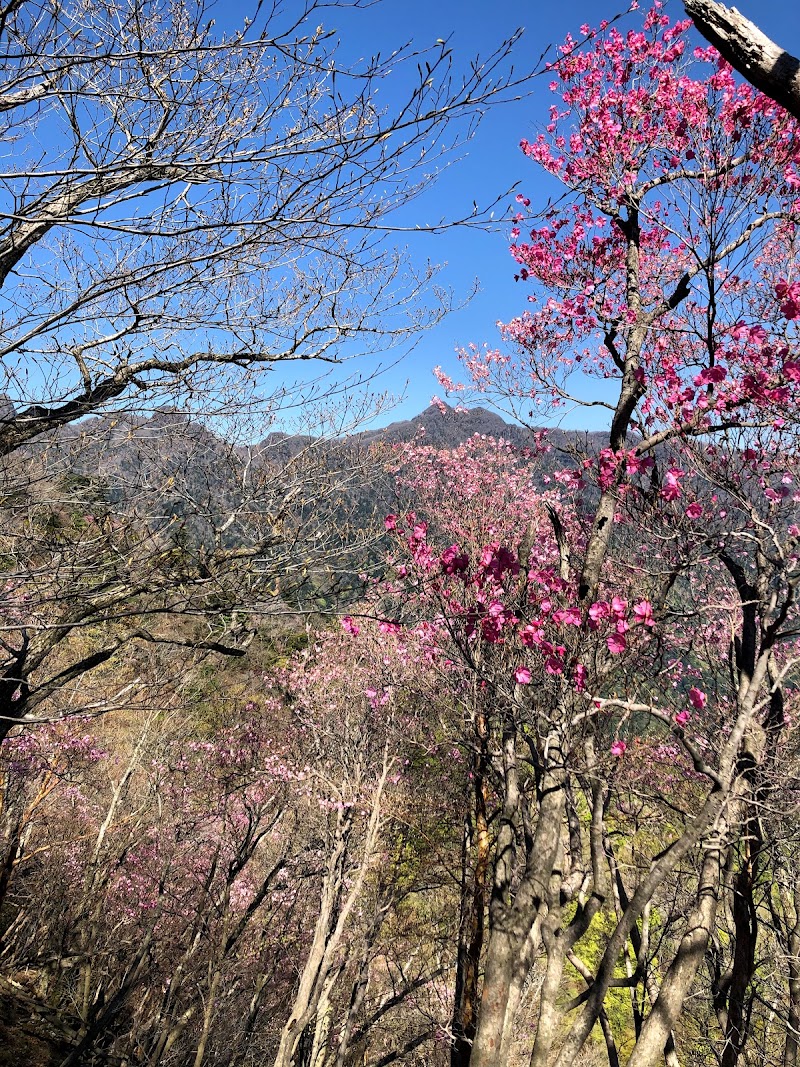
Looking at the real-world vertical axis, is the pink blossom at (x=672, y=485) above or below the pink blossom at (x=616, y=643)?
above

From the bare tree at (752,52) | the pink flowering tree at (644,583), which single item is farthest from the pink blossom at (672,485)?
the bare tree at (752,52)

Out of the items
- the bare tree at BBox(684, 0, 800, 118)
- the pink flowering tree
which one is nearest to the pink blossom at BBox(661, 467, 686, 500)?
the pink flowering tree

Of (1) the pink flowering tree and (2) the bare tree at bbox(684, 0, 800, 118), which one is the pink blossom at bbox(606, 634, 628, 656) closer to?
(1) the pink flowering tree

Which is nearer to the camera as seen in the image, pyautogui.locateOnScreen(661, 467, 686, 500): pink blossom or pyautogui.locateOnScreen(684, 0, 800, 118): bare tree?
pyautogui.locateOnScreen(684, 0, 800, 118): bare tree

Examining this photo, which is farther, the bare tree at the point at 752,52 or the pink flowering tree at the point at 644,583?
the pink flowering tree at the point at 644,583

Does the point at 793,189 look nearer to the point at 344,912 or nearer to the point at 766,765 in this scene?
the point at 766,765

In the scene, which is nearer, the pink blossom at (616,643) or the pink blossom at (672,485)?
the pink blossom at (616,643)

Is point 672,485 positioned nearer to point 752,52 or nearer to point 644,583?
point 644,583

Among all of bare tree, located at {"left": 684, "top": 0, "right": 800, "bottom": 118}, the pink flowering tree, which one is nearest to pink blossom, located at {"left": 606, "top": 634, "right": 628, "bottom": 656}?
the pink flowering tree

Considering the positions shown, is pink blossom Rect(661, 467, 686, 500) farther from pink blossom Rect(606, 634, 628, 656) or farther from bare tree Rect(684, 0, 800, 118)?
bare tree Rect(684, 0, 800, 118)

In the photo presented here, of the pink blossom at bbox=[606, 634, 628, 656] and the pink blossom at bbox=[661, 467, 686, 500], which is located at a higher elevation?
the pink blossom at bbox=[661, 467, 686, 500]

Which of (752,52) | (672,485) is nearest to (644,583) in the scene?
(672,485)

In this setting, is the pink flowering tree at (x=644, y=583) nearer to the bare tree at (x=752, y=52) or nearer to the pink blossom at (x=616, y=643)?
the pink blossom at (x=616, y=643)

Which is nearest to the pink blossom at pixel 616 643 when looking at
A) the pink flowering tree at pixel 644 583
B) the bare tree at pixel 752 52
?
the pink flowering tree at pixel 644 583
